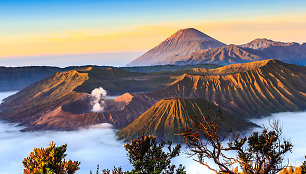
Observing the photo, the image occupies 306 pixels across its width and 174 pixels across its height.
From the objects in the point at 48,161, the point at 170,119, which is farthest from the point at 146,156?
the point at 170,119

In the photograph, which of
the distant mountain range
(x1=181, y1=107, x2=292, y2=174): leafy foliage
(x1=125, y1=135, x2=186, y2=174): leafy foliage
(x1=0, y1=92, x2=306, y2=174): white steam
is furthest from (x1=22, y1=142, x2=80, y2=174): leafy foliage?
the distant mountain range

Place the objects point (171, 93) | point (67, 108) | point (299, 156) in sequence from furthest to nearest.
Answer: point (171, 93), point (67, 108), point (299, 156)

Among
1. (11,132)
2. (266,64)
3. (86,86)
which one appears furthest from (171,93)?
(11,132)

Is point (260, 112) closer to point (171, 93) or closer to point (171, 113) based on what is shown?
point (171, 93)

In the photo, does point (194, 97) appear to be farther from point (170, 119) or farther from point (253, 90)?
point (170, 119)

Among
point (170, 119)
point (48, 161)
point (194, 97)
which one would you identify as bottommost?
point (170, 119)

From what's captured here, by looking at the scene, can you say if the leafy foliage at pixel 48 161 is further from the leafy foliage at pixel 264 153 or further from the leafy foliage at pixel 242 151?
the leafy foliage at pixel 264 153

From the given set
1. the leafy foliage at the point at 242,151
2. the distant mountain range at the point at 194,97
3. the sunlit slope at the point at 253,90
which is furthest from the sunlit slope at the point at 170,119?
the leafy foliage at the point at 242,151
